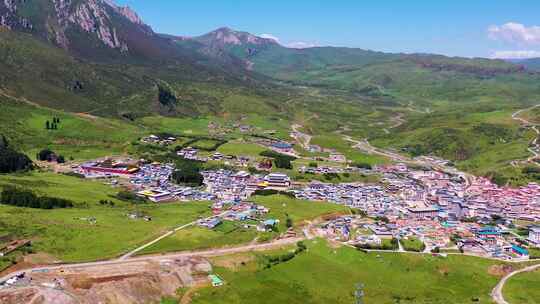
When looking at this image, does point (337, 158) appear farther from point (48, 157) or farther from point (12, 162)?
point (12, 162)

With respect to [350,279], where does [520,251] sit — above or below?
above

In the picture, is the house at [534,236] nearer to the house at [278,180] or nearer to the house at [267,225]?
the house at [267,225]

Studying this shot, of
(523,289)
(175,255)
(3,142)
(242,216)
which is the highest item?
(3,142)

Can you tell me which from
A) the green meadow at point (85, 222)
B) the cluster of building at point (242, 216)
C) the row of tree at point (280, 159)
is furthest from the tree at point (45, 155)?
the cluster of building at point (242, 216)

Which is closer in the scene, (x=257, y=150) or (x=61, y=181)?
(x=61, y=181)

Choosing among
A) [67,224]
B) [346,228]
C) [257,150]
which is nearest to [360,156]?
[257,150]

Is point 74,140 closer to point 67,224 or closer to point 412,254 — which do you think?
point 67,224

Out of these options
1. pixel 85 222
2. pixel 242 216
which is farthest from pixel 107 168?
pixel 242 216

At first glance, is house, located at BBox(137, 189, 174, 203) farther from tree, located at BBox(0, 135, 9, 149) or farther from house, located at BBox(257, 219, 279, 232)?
tree, located at BBox(0, 135, 9, 149)

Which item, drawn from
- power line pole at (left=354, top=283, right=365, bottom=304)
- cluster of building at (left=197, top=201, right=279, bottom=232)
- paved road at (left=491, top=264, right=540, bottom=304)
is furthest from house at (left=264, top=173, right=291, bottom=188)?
paved road at (left=491, top=264, right=540, bottom=304)
